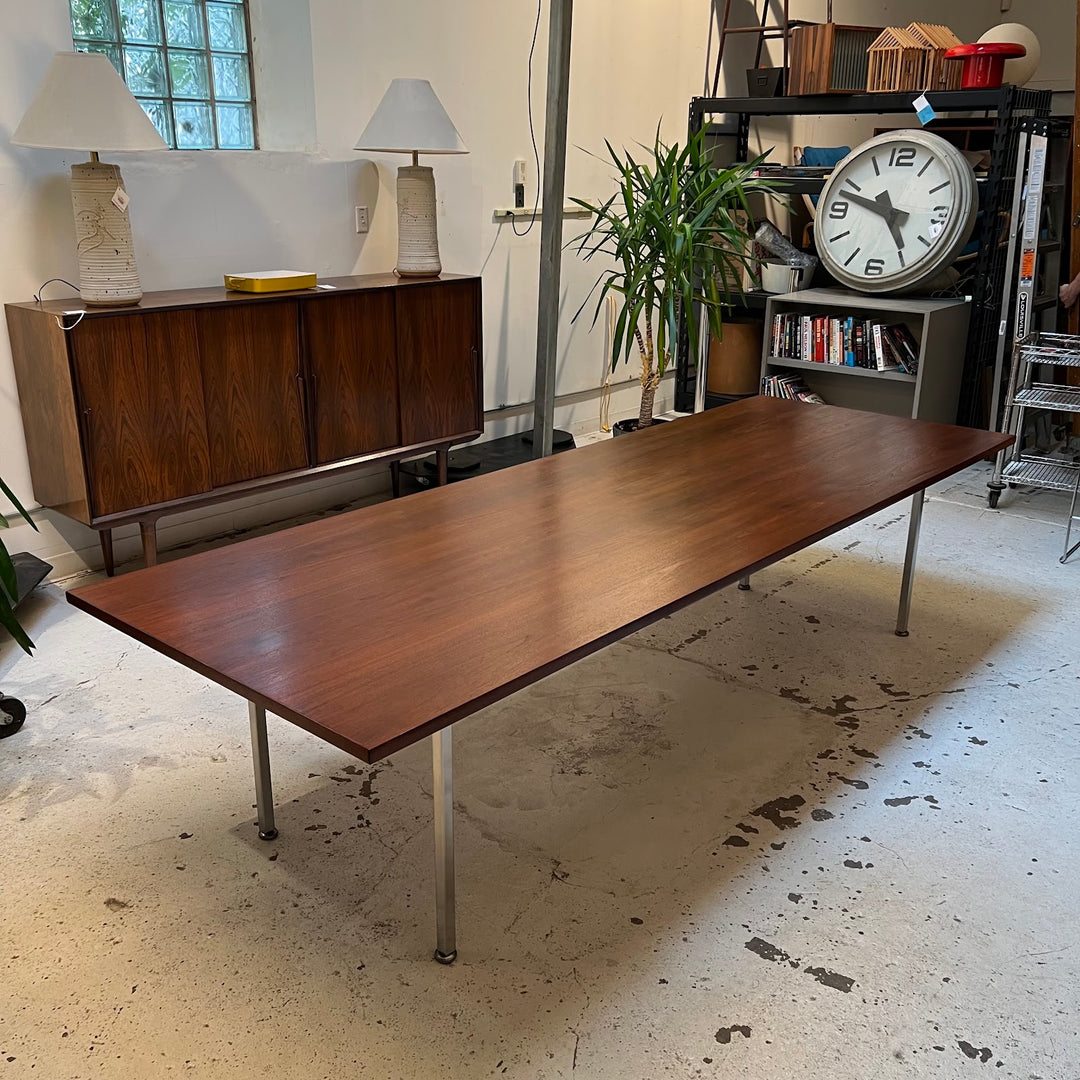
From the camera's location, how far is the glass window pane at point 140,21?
3.38 meters

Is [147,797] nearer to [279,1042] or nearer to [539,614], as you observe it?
[279,1042]

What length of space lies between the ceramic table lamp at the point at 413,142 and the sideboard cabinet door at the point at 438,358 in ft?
0.64

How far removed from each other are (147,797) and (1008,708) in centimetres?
205

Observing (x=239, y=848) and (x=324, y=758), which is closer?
(x=239, y=848)

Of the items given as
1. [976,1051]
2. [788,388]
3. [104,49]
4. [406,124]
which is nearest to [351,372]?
[406,124]

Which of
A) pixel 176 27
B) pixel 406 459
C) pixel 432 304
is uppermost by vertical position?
pixel 176 27

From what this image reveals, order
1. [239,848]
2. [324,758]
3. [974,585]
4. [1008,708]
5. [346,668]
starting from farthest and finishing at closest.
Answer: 1. [974,585]
2. [1008,708]
3. [324,758]
4. [239,848]
5. [346,668]

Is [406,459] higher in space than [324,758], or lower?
higher

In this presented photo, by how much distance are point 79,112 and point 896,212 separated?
3.33 metres

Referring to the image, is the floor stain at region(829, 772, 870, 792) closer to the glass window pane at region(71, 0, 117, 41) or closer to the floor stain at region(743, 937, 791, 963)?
the floor stain at region(743, 937, 791, 963)

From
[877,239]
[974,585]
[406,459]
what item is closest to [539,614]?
[974,585]

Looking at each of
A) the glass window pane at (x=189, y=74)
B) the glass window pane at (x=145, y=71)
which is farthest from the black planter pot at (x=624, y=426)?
the glass window pane at (x=145, y=71)

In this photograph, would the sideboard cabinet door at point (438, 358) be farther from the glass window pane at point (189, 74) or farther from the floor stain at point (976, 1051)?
the floor stain at point (976, 1051)

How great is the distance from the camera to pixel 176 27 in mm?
3500
